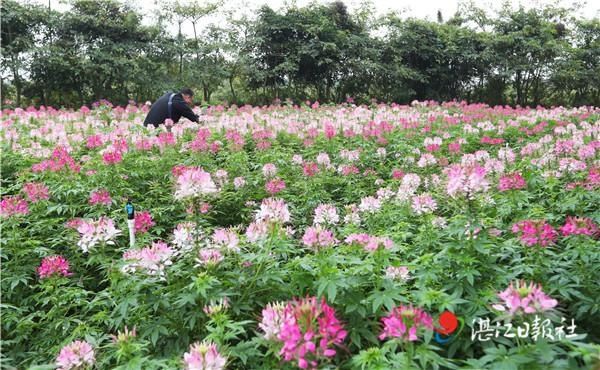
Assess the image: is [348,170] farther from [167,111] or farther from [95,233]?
[167,111]

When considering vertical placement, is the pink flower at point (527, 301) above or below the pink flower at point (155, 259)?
above

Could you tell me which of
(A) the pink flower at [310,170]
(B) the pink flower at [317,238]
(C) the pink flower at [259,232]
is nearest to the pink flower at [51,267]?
(C) the pink flower at [259,232]

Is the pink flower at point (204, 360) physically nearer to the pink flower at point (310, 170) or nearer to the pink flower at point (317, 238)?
the pink flower at point (317, 238)

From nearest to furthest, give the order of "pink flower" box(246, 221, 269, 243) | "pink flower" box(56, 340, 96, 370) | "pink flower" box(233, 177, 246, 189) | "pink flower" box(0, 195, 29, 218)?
"pink flower" box(56, 340, 96, 370)
"pink flower" box(246, 221, 269, 243)
"pink flower" box(0, 195, 29, 218)
"pink flower" box(233, 177, 246, 189)

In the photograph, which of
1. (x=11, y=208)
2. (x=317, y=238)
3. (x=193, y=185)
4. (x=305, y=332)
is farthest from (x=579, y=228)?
(x=11, y=208)

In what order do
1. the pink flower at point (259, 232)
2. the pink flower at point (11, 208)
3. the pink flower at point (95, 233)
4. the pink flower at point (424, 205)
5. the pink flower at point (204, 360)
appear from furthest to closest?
the pink flower at point (11, 208)
the pink flower at point (424, 205)
the pink flower at point (95, 233)
the pink flower at point (259, 232)
the pink flower at point (204, 360)

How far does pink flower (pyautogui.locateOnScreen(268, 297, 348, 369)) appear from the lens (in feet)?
5.01

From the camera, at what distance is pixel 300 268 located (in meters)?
2.63

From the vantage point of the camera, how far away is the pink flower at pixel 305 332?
1.53 m

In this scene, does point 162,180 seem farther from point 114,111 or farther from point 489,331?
point 114,111

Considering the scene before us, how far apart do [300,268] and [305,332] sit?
107 centimetres

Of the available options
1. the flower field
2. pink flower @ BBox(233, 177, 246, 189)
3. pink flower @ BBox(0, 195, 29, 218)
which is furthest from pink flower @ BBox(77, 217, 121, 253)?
pink flower @ BBox(233, 177, 246, 189)

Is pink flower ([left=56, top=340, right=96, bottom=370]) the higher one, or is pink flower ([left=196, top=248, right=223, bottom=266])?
pink flower ([left=196, top=248, right=223, bottom=266])

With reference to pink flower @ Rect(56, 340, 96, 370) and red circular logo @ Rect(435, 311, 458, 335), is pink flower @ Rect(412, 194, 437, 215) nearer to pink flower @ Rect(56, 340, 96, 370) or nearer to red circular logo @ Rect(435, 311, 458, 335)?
red circular logo @ Rect(435, 311, 458, 335)
